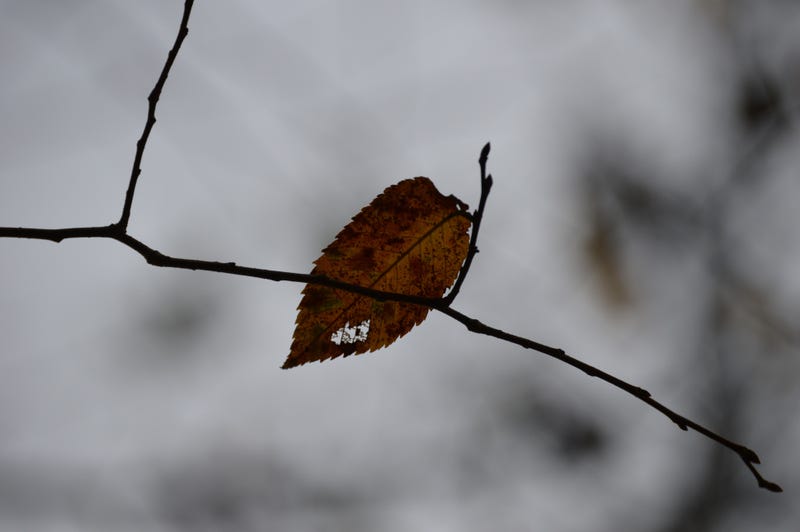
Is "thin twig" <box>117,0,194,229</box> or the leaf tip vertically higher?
"thin twig" <box>117,0,194,229</box>

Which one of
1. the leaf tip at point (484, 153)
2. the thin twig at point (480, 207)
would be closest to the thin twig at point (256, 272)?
the thin twig at point (480, 207)

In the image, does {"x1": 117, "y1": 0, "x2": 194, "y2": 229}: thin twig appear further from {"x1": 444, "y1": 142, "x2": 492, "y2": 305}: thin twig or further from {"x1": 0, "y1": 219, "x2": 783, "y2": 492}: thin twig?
{"x1": 444, "y1": 142, "x2": 492, "y2": 305}: thin twig

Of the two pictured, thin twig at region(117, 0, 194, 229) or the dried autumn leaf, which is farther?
the dried autumn leaf

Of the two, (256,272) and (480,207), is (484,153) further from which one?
(256,272)

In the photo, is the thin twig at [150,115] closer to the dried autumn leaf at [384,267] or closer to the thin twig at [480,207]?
the dried autumn leaf at [384,267]

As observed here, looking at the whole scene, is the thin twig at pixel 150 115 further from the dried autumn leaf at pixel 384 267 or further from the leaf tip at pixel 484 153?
the leaf tip at pixel 484 153

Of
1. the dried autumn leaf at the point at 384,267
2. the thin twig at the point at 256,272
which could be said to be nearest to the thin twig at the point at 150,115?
the thin twig at the point at 256,272

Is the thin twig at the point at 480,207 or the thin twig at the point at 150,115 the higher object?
the thin twig at the point at 150,115

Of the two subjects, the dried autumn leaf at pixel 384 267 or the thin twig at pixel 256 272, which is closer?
the thin twig at pixel 256 272

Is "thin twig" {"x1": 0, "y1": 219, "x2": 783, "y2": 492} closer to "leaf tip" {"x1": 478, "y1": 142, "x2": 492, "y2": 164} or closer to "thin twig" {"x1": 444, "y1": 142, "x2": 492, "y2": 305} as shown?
"thin twig" {"x1": 444, "y1": 142, "x2": 492, "y2": 305}

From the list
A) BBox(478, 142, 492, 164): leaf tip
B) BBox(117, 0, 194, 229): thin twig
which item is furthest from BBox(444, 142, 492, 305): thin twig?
BBox(117, 0, 194, 229): thin twig
